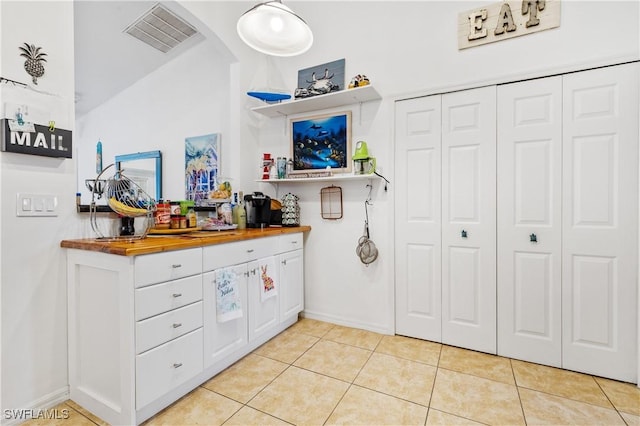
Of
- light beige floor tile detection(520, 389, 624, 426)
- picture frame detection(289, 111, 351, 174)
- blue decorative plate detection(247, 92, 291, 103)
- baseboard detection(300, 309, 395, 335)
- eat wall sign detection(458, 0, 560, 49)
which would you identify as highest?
eat wall sign detection(458, 0, 560, 49)

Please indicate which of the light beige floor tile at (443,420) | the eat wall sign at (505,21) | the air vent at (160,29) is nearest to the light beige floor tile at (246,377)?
the light beige floor tile at (443,420)

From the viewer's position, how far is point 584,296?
208cm

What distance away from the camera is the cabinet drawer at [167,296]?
1.52 metres

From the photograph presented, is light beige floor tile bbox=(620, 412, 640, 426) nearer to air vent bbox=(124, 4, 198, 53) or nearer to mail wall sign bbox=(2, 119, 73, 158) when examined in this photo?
mail wall sign bbox=(2, 119, 73, 158)

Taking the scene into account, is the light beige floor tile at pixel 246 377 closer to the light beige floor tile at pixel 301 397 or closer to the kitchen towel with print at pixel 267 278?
the light beige floor tile at pixel 301 397

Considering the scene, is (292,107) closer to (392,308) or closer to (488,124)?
(488,124)

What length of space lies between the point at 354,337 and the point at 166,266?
174cm

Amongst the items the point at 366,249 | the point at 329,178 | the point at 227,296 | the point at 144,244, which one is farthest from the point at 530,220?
the point at 144,244

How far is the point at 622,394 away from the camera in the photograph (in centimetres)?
185

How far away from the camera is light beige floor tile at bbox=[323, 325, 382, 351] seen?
254cm

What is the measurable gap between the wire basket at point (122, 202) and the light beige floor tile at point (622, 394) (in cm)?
297

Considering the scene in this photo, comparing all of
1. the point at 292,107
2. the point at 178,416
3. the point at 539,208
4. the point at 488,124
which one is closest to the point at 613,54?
the point at 488,124

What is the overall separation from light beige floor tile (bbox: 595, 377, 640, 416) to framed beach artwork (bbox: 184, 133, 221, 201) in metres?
3.60

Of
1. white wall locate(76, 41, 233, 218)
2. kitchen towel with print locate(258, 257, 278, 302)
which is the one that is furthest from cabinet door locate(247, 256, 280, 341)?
white wall locate(76, 41, 233, 218)
